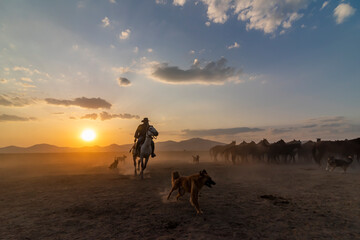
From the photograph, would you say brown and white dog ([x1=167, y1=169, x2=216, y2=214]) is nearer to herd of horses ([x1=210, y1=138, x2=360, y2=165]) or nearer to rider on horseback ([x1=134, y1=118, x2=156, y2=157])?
rider on horseback ([x1=134, y1=118, x2=156, y2=157])

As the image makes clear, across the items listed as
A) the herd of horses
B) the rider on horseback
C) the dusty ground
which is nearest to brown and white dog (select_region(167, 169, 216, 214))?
the dusty ground

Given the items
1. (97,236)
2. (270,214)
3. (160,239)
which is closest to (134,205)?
(97,236)

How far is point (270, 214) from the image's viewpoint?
566 cm

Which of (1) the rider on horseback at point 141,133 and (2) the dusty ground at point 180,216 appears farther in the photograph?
(1) the rider on horseback at point 141,133

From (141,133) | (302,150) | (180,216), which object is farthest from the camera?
(302,150)

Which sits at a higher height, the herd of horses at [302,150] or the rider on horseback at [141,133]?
the rider on horseback at [141,133]

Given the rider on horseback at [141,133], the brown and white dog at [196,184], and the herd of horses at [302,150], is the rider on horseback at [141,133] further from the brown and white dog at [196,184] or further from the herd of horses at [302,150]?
the herd of horses at [302,150]

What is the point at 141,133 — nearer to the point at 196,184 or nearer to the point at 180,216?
the point at 196,184

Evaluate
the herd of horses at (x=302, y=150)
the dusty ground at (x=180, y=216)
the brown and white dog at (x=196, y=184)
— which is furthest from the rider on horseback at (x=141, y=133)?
the herd of horses at (x=302, y=150)

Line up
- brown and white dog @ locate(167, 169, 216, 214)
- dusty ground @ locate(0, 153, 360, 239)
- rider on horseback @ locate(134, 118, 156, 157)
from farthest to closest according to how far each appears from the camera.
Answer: rider on horseback @ locate(134, 118, 156, 157) → brown and white dog @ locate(167, 169, 216, 214) → dusty ground @ locate(0, 153, 360, 239)

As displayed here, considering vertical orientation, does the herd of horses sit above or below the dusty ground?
above

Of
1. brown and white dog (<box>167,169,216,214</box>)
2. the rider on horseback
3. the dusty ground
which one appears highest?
the rider on horseback

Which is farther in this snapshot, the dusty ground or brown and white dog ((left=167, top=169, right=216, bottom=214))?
brown and white dog ((left=167, top=169, right=216, bottom=214))

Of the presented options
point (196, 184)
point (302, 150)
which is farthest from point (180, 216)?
point (302, 150)
